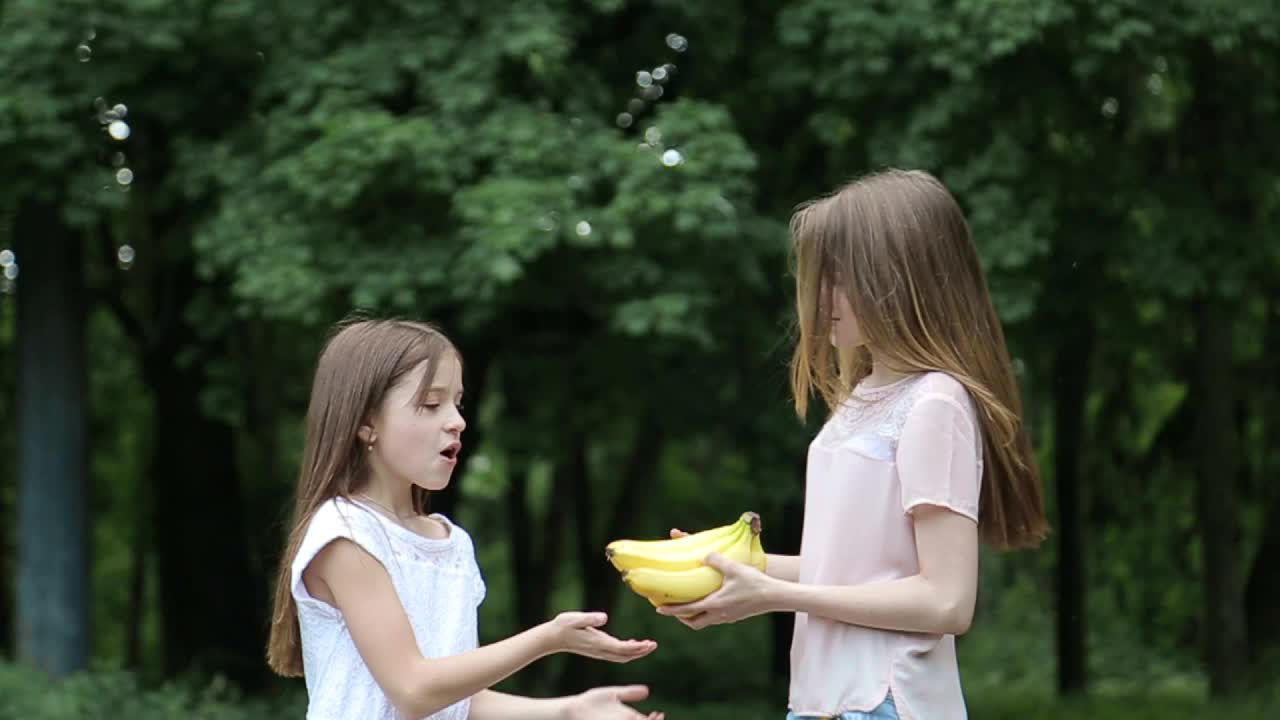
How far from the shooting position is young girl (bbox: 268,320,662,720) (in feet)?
8.98

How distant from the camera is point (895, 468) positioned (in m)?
2.83

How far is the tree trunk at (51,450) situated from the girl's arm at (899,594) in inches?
364

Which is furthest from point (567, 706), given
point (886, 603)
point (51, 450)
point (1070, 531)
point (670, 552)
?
point (1070, 531)

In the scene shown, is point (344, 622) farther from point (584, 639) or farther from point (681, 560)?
point (681, 560)

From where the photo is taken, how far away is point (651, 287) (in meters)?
9.27

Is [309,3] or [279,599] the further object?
[309,3]

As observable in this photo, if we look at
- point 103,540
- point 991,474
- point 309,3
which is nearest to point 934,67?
point 309,3

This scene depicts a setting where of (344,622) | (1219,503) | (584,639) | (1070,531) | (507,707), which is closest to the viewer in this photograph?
(584,639)

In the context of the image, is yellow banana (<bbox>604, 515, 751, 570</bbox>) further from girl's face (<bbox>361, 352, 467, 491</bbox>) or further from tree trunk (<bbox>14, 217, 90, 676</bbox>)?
tree trunk (<bbox>14, 217, 90, 676</bbox>)

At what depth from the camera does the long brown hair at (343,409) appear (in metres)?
2.88

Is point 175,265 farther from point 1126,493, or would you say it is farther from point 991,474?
point 991,474

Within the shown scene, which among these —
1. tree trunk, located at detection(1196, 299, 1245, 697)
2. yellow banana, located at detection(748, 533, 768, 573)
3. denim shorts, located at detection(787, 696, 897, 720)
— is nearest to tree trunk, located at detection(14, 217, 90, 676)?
tree trunk, located at detection(1196, 299, 1245, 697)

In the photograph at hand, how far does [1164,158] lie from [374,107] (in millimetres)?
5799

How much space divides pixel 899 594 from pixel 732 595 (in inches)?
11.1
